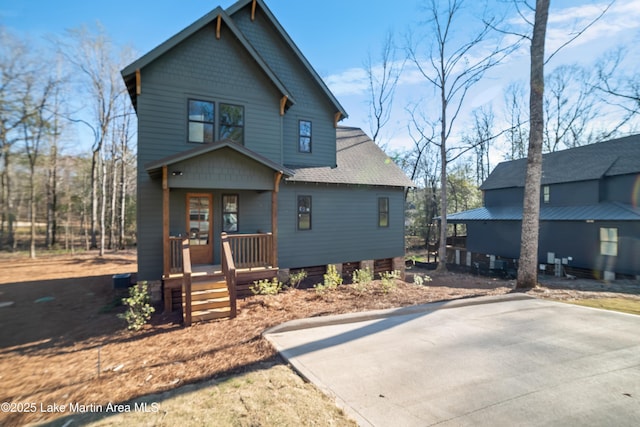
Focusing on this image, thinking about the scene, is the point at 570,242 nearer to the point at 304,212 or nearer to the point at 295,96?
the point at 304,212

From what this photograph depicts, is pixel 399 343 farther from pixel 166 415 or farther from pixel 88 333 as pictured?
pixel 88 333

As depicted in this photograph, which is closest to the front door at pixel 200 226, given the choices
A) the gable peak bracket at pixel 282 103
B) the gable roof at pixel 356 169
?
the gable roof at pixel 356 169

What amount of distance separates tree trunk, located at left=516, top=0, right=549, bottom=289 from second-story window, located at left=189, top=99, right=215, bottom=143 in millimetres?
10124

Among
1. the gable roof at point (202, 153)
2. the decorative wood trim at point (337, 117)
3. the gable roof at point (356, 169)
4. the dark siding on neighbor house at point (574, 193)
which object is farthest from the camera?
the dark siding on neighbor house at point (574, 193)

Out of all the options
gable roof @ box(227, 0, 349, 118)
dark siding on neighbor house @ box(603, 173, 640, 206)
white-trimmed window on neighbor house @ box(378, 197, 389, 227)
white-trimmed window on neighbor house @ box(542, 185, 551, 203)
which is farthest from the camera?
white-trimmed window on neighbor house @ box(542, 185, 551, 203)

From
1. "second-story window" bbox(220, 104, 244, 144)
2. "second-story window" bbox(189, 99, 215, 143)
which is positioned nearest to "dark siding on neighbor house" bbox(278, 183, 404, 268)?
"second-story window" bbox(220, 104, 244, 144)

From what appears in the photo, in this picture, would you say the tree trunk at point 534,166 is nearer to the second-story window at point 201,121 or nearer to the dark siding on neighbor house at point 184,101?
the dark siding on neighbor house at point 184,101

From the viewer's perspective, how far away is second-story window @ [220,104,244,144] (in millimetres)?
9578

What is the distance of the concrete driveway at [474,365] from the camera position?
294cm

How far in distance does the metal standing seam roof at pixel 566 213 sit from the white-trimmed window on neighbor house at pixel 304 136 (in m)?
15.4

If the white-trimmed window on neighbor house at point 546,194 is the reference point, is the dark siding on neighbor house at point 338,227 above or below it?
below

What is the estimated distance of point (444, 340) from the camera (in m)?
4.85

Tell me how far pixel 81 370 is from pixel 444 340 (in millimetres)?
5763

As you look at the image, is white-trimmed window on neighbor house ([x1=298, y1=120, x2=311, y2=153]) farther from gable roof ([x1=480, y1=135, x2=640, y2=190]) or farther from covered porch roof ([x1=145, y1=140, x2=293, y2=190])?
gable roof ([x1=480, y1=135, x2=640, y2=190])
